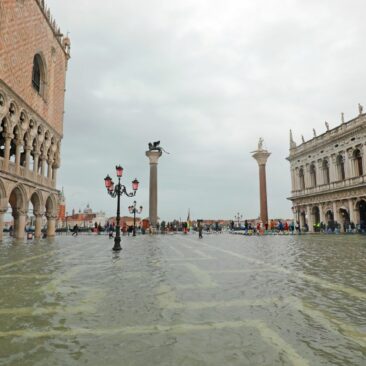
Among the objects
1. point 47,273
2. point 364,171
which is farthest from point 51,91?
point 364,171

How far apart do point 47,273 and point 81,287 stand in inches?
87.3

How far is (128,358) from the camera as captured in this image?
9.37ft

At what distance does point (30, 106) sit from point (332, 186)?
1307 inches

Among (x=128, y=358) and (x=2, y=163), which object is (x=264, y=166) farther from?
(x=128, y=358)

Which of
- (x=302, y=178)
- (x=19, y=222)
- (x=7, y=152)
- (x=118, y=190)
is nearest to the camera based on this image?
(x=118, y=190)

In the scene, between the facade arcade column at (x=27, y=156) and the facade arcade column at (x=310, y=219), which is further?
the facade arcade column at (x=310, y=219)

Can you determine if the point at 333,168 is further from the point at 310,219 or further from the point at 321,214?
the point at 310,219

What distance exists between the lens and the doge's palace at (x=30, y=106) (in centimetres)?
2023

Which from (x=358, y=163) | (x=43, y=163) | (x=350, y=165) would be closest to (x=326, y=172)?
(x=350, y=165)

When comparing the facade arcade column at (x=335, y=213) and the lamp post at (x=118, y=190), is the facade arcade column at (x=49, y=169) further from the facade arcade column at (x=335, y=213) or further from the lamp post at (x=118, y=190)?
the facade arcade column at (x=335, y=213)

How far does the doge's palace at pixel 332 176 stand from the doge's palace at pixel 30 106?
29869mm

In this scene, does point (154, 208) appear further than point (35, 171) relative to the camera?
Yes

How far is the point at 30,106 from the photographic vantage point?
77.2ft

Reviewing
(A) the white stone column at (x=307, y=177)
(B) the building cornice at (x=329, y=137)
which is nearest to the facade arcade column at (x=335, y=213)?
(A) the white stone column at (x=307, y=177)
